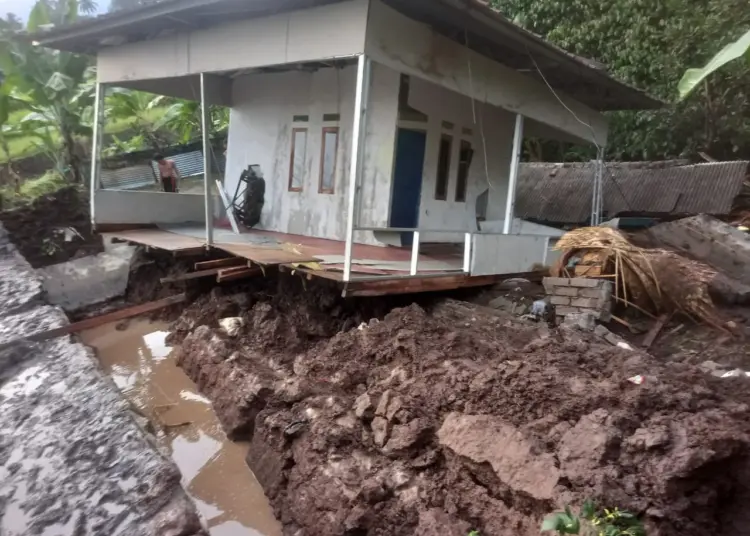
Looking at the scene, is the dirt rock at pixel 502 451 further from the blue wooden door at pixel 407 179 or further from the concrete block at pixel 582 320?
the blue wooden door at pixel 407 179

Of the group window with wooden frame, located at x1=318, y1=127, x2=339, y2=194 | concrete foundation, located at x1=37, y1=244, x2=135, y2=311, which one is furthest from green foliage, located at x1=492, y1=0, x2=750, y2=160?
concrete foundation, located at x1=37, y1=244, x2=135, y2=311

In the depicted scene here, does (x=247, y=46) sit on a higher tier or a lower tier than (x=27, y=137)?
higher

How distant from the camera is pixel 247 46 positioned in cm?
758

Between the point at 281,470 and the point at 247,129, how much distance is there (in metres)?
8.71

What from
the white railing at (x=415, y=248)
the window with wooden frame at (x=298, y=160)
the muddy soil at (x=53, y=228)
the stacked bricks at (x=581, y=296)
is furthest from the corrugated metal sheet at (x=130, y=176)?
the stacked bricks at (x=581, y=296)

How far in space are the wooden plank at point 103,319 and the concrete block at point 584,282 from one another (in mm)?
5525

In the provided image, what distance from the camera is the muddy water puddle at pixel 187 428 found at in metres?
4.77

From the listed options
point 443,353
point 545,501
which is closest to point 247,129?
point 443,353

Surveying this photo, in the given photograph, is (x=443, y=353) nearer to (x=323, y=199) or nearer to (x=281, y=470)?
(x=281, y=470)

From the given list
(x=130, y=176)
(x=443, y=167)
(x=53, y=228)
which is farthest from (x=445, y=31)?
(x=130, y=176)

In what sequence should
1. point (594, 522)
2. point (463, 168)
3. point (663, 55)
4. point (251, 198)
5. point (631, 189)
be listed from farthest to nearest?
1. point (663, 55)
2. point (631, 189)
3. point (251, 198)
4. point (463, 168)
5. point (594, 522)

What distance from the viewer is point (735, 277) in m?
8.27

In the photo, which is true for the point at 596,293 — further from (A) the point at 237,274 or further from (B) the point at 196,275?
(B) the point at 196,275

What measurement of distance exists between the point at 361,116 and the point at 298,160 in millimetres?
5122
